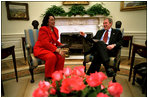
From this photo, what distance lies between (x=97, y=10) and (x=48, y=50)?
2043 mm

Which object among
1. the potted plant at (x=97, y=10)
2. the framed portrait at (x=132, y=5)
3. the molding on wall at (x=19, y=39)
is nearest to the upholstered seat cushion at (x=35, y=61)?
the molding on wall at (x=19, y=39)

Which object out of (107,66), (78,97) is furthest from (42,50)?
(78,97)

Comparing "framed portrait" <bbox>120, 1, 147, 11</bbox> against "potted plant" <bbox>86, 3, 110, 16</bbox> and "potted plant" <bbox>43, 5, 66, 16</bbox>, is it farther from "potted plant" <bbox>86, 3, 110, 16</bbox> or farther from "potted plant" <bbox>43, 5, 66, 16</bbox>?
"potted plant" <bbox>43, 5, 66, 16</bbox>

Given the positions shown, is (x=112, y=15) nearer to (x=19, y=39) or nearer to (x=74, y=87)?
(x=19, y=39)

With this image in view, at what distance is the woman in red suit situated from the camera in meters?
1.80

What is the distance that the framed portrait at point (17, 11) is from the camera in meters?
3.14

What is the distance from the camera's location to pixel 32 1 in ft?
10.8

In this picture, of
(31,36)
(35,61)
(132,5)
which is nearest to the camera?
(35,61)

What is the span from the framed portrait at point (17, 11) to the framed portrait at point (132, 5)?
2.78 meters

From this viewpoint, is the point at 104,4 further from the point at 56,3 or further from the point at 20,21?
the point at 20,21

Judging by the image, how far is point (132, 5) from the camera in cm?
318

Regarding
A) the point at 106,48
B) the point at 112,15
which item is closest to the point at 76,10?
the point at 112,15

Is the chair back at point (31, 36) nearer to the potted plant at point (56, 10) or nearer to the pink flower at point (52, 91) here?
the potted plant at point (56, 10)

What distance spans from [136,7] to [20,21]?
330cm
